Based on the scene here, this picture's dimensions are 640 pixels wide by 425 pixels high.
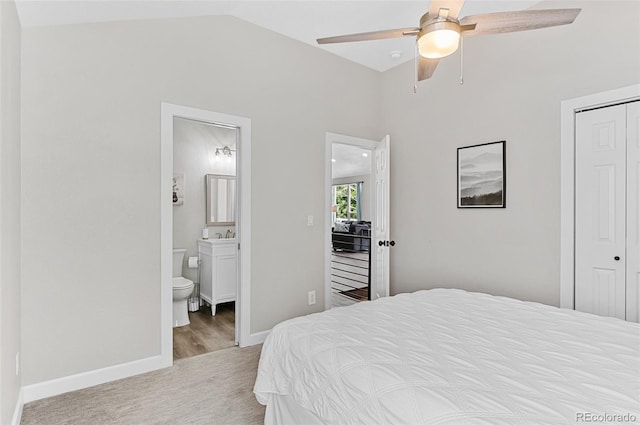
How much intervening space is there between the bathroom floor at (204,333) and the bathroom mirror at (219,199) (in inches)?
47.0

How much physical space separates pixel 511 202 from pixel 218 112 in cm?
271

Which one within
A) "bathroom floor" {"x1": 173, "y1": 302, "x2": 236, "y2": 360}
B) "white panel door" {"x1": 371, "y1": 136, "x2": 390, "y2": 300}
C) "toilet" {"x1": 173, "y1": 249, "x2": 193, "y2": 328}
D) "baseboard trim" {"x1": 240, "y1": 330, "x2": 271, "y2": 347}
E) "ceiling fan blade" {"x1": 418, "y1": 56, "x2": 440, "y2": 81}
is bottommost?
"bathroom floor" {"x1": 173, "y1": 302, "x2": 236, "y2": 360}

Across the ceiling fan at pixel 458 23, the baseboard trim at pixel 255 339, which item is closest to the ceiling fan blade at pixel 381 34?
the ceiling fan at pixel 458 23

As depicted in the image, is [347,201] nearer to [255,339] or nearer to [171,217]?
[255,339]

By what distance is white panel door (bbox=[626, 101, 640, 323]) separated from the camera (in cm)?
235

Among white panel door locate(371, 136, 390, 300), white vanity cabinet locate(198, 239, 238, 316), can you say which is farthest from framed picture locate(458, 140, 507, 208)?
white vanity cabinet locate(198, 239, 238, 316)

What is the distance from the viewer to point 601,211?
2.51m

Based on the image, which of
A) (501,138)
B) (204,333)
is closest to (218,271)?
(204,333)

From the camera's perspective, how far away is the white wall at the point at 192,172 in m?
4.46

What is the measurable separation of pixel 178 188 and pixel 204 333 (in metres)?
1.93

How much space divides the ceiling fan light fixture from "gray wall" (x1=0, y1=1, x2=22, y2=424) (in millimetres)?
2108

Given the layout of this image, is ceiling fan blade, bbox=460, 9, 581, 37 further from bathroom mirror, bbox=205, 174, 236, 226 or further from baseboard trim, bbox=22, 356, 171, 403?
bathroom mirror, bbox=205, 174, 236, 226

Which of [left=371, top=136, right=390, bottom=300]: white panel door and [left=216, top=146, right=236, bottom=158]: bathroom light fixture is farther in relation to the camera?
[left=216, top=146, right=236, bottom=158]: bathroom light fixture

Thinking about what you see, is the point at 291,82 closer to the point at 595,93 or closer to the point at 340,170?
the point at 595,93
